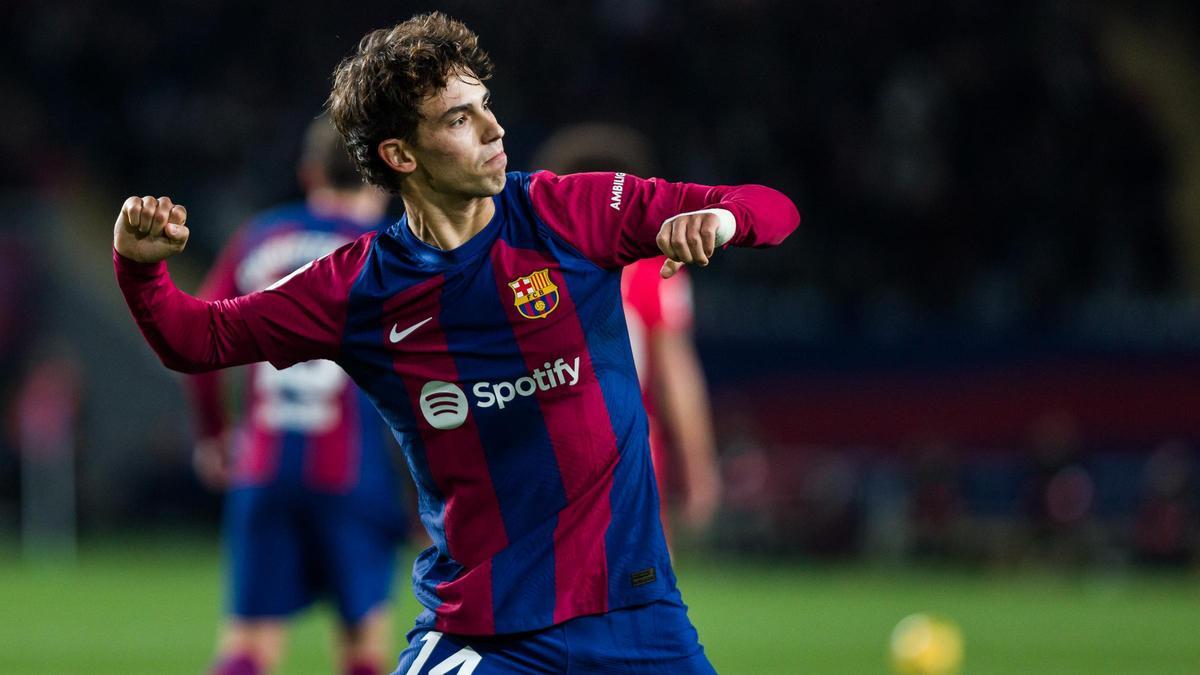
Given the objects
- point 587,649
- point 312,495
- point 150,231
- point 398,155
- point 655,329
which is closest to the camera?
point 150,231

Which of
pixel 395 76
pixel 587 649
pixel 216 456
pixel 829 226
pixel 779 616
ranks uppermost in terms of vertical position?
pixel 829 226

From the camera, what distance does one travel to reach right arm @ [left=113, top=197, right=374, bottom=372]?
12.2 ft

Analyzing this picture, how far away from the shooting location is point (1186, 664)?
9922 mm

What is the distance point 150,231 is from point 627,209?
3.48 feet

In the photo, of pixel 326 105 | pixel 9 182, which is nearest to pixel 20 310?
pixel 9 182

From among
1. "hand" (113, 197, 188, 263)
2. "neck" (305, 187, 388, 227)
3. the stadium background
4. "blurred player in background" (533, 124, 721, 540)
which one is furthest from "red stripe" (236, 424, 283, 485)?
the stadium background

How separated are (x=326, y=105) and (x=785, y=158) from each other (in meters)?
17.1

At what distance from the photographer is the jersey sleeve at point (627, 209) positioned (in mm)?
3844

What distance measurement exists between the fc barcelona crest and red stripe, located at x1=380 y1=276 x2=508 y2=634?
183 millimetres

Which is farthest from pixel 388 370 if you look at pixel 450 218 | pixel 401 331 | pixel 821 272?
pixel 821 272

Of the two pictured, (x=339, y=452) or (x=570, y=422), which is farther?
(x=339, y=452)

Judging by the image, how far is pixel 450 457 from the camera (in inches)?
154

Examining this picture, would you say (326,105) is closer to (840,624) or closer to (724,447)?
(840,624)

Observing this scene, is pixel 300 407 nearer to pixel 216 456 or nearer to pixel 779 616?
pixel 216 456
